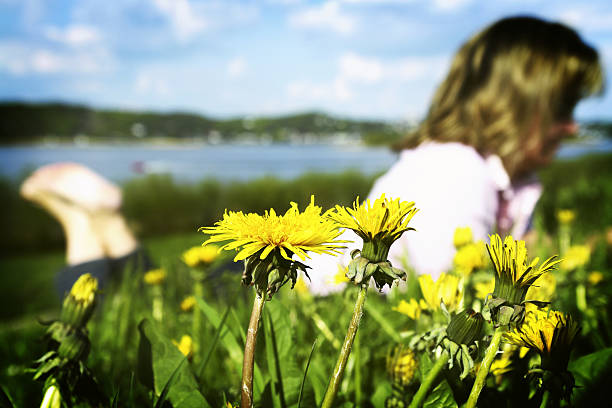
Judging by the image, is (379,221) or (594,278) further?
(594,278)

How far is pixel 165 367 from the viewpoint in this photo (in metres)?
0.54

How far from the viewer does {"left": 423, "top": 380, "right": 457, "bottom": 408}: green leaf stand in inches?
18.1

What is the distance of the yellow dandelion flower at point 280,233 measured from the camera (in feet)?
A: 1.23

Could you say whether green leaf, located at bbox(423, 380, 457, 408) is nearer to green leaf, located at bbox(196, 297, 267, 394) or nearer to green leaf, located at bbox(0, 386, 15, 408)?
green leaf, located at bbox(196, 297, 267, 394)

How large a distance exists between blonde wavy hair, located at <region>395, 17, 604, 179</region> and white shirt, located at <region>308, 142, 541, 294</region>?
0.12 m

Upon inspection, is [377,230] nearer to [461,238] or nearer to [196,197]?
[461,238]

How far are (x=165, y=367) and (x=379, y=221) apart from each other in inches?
12.4

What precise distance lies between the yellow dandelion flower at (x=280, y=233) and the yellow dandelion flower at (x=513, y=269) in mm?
133

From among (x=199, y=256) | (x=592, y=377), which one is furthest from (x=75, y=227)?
(x=592, y=377)

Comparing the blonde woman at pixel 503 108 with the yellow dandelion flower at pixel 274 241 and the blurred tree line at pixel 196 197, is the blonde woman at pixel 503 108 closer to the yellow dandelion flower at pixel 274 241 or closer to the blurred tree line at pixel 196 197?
the yellow dandelion flower at pixel 274 241

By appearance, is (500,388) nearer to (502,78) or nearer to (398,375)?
(398,375)

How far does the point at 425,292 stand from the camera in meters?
0.55

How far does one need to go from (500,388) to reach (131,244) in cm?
258

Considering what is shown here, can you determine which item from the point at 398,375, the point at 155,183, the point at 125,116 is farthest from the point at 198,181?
the point at 125,116
